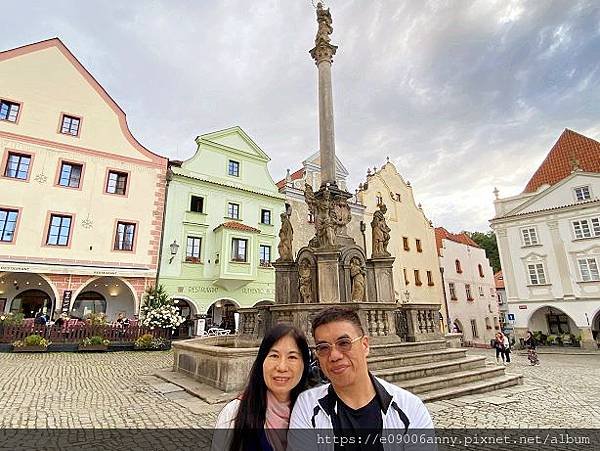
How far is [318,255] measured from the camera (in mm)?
9156

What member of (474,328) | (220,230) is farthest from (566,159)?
(220,230)

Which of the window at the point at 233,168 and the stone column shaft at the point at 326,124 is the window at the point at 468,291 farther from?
the stone column shaft at the point at 326,124

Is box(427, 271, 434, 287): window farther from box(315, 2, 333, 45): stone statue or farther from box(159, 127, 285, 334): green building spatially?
box(315, 2, 333, 45): stone statue

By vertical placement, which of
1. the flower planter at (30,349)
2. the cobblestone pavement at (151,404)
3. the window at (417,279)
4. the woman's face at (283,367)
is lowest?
the cobblestone pavement at (151,404)

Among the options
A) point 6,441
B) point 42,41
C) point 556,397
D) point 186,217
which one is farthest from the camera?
point 186,217

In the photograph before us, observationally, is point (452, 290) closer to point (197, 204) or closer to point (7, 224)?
point (197, 204)

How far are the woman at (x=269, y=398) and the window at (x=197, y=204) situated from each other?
21447 millimetres

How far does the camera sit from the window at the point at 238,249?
877 inches

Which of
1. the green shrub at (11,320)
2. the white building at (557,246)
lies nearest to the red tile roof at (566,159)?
the white building at (557,246)

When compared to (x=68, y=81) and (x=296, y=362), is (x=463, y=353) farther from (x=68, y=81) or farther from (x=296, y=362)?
(x=68, y=81)

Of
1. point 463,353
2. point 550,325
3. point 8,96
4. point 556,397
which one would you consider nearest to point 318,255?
point 463,353

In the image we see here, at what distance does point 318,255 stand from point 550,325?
26500 mm

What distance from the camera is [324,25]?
1276cm

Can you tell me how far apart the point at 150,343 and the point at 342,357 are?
16.4 meters
